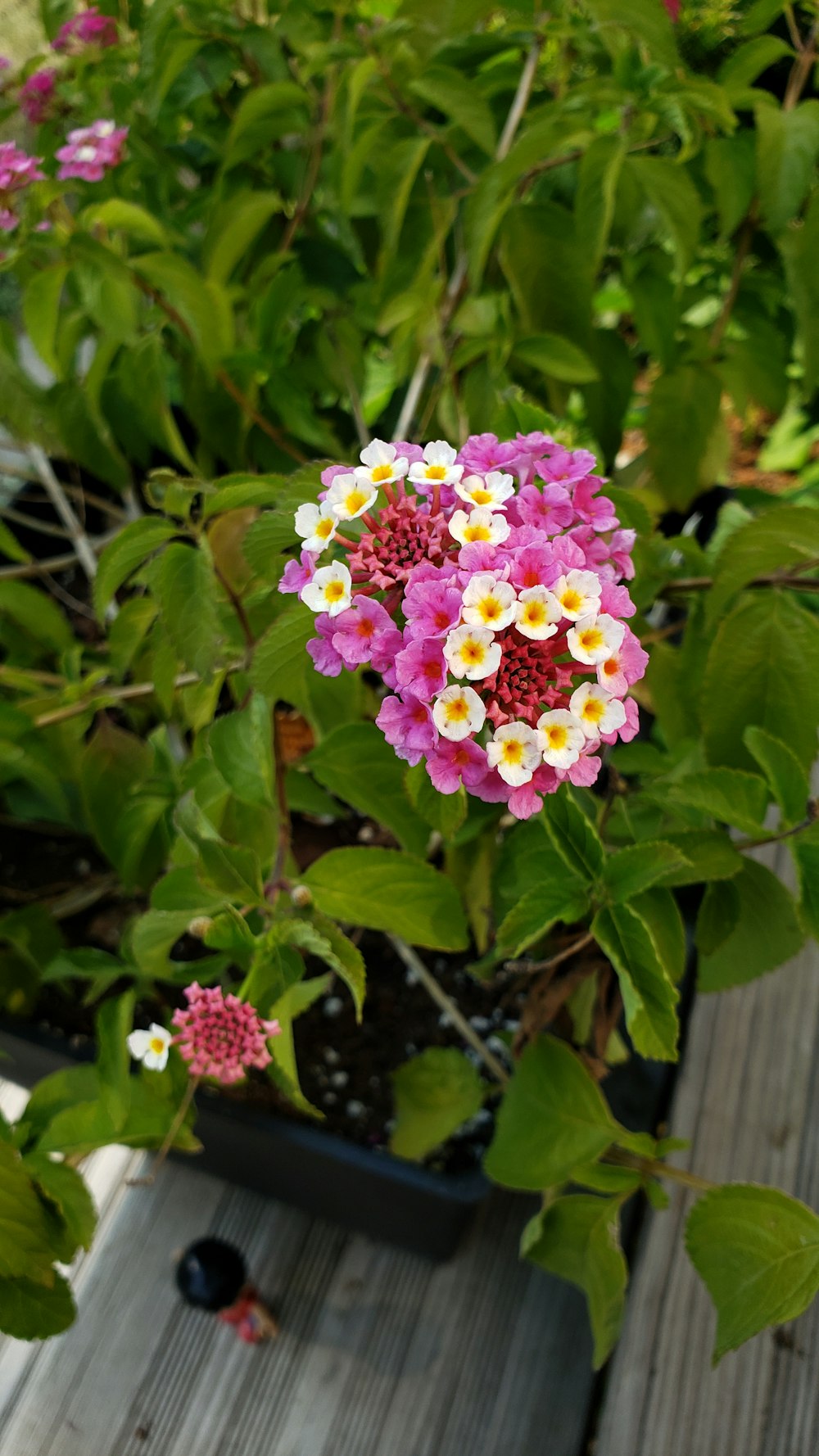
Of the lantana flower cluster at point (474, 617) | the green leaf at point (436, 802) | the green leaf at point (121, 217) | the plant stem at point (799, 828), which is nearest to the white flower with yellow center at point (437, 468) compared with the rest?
the lantana flower cluster at point (474, 617)

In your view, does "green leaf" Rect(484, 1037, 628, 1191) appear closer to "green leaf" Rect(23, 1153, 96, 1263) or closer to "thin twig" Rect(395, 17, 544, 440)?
"green leaf" Rect(23, 1153, 96, 1263)

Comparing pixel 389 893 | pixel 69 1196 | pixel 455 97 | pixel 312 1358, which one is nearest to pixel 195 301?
pixel 455 97

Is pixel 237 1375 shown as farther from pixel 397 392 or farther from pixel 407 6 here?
pixel 407 6

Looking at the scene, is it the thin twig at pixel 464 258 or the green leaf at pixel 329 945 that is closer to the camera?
the green leaf at pixel 329 945

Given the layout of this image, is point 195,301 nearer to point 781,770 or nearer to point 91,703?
point 91,703

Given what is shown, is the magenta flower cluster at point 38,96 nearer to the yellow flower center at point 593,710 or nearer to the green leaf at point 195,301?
the green leaf at point 195,301

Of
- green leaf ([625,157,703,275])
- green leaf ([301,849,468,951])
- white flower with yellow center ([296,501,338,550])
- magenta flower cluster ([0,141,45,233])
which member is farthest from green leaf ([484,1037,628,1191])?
magenta flower cluster ([0,141,45,233])
